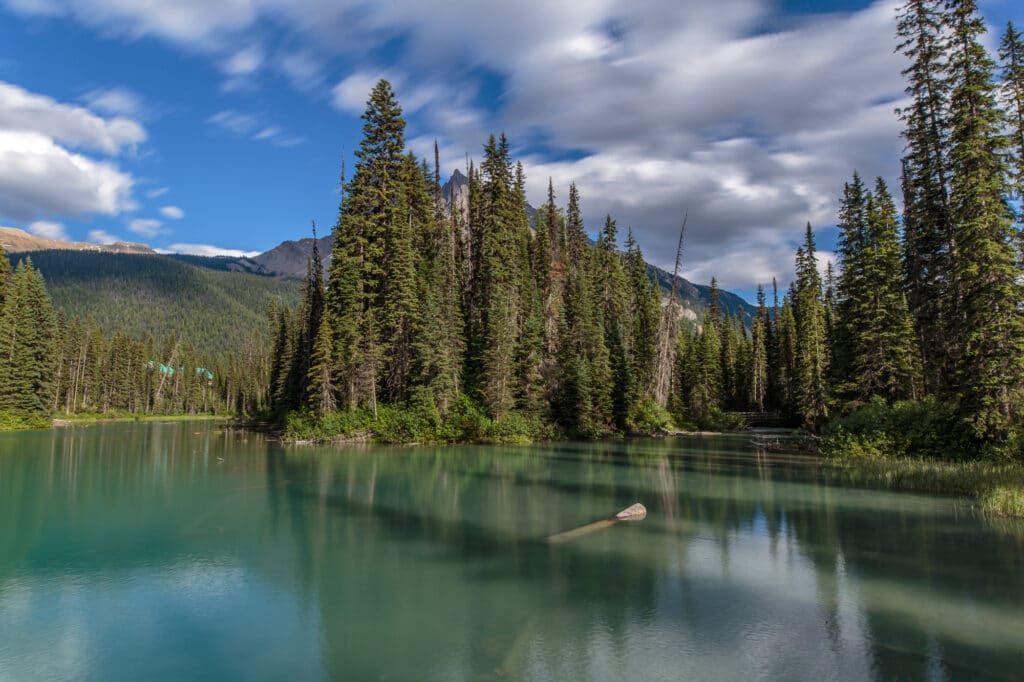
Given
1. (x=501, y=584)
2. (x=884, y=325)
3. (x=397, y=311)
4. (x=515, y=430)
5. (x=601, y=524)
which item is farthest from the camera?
(x=397, y=311)

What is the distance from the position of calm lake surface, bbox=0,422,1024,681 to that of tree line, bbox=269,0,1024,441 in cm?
1344

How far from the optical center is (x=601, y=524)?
18.1 m

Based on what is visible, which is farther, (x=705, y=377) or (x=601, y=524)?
(x=705, y=377)

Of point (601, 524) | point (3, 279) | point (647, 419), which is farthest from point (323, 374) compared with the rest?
point (3, 279)

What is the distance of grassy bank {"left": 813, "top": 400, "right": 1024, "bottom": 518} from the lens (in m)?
20.7

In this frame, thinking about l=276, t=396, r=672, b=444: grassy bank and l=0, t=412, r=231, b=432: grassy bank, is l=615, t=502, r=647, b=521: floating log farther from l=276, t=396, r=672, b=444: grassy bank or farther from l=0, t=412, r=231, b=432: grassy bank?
l=0, t=412, r=231, b=432: grassy bank

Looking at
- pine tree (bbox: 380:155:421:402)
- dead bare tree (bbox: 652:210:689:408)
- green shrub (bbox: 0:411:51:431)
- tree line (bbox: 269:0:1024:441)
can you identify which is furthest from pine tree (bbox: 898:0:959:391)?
green shrub (bbox: 0:411:51:431)

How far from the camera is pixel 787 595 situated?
468 inches

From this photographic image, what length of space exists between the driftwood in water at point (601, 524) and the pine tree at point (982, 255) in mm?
15983

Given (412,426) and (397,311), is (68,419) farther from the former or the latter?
(412,426)

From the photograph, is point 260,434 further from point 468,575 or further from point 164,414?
point 164,414

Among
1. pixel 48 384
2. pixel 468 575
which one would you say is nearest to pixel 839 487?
pixel 468 575

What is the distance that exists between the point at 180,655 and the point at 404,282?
42.9 m

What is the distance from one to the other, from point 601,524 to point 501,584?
6375 millimetres
